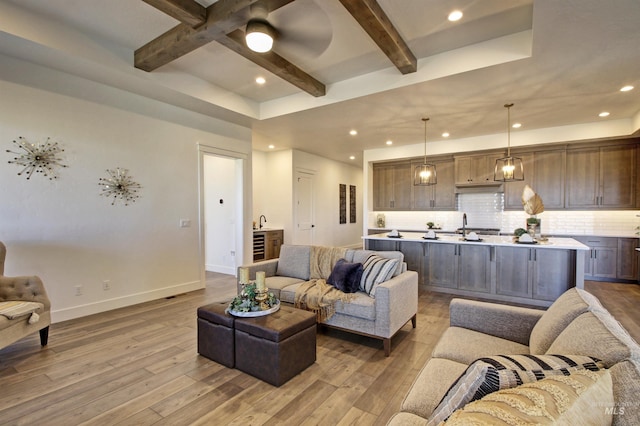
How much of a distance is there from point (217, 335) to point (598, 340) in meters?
2.52

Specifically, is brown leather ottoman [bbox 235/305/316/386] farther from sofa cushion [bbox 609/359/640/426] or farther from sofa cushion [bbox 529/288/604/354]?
sofa cushion [bbox 609/359/640/426]

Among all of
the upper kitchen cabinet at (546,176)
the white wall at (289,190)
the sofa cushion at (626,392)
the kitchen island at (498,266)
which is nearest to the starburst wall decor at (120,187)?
the white wall at (289,190)

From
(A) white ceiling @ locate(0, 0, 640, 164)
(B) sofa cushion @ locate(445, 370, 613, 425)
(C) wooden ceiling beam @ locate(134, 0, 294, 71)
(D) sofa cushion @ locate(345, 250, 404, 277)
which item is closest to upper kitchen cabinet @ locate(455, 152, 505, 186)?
(A) white ceiling @ locate(0, 0, 640, 164)

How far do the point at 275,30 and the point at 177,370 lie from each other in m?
3.35

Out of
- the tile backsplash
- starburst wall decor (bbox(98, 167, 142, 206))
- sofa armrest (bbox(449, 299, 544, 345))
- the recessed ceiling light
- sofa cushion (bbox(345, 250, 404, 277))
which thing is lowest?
sofa armrest (bbox(449, 299, 544, 345))

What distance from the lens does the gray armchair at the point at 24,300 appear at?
252 cm

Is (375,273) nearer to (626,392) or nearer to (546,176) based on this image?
(626,392)

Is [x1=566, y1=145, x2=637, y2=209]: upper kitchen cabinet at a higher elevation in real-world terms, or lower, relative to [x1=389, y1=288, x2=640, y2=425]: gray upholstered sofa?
higher

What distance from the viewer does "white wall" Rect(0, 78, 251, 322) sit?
329 cm

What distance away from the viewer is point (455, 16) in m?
2.87

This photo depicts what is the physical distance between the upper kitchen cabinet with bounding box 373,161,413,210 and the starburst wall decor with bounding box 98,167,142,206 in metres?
5.61

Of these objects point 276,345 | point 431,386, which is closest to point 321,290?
point 276,345

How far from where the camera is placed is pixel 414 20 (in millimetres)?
2949

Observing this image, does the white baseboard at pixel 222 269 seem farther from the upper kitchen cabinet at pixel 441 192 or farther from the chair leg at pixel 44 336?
the upper kitchen cabinet at pixel 441 192
